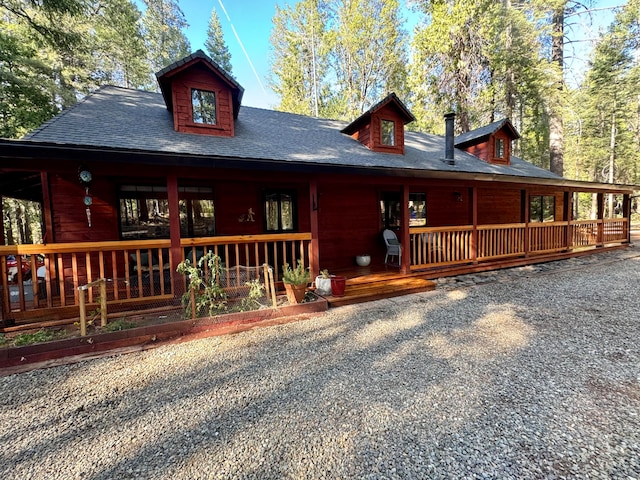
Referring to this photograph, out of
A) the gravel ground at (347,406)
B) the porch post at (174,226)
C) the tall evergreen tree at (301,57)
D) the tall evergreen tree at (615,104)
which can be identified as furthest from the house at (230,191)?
the tall evergreen tree at (615,104)

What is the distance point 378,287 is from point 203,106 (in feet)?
17.3

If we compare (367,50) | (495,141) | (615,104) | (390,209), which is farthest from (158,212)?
(615,104)

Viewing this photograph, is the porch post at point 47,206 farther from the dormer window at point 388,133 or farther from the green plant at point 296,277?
the dormer window at point 388,133

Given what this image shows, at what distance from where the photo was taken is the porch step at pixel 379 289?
5.15 m

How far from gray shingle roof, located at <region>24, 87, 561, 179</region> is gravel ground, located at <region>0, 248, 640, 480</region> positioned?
296cm

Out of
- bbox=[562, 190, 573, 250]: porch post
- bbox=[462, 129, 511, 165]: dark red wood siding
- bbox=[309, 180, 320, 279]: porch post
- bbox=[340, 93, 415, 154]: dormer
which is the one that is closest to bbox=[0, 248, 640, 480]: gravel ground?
bbox=[309, 180, 320, 279]: porch post

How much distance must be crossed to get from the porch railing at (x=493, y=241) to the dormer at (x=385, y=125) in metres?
2.65

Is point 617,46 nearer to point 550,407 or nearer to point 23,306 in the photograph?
point 550,407

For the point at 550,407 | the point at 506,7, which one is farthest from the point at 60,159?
the point at 506,7

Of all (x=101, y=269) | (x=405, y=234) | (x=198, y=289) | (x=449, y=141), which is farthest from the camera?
(x=449, y=141)

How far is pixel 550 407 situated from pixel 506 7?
19.5 meters

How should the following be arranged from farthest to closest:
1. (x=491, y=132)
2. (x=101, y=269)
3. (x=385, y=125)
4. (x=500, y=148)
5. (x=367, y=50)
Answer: (x=367, y=50) → (x=500, y=148) → (x=491, y=132) → (x=385, y=125) → (x=101, y=269)

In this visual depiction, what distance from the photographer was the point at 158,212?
19.8 feet

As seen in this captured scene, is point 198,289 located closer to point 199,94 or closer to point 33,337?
point 33,337
